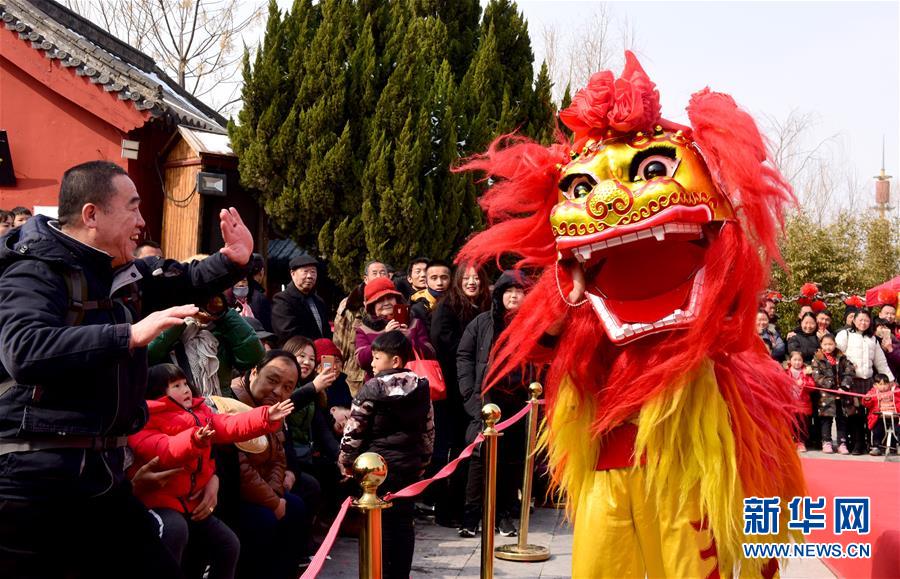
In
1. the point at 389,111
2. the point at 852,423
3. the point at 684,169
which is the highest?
the point at 389,111

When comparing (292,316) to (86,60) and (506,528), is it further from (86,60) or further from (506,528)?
(86,60)

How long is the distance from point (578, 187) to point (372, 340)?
8.69 feet

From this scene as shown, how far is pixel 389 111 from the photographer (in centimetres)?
1030

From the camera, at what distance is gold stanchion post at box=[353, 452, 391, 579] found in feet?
9.52

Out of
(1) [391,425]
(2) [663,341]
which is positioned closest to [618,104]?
(2) [663,341]

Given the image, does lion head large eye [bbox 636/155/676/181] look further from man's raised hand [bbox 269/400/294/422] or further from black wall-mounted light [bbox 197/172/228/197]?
black wall-mounted light [bbox 197/172/228/197]

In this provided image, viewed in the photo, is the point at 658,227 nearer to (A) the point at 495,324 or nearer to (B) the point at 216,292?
(B) the point at 216,292

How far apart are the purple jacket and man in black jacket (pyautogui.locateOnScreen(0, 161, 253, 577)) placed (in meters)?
2.76

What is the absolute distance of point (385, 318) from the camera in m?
5.94

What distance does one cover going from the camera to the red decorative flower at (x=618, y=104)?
3.38 metres

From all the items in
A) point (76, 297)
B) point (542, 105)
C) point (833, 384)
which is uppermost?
point (542, 105)

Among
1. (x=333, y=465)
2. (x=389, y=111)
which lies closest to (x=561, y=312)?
(x=333, y=465)

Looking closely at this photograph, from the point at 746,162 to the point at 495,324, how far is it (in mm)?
2937

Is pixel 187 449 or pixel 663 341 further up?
pixel 663 341
